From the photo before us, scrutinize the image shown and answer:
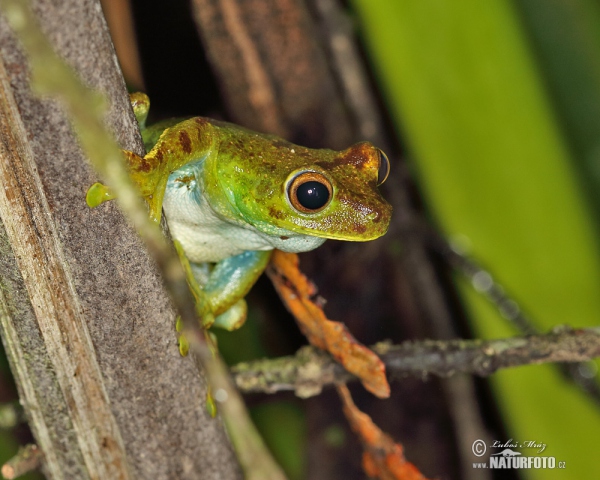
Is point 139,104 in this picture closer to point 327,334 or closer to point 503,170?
point 327,334

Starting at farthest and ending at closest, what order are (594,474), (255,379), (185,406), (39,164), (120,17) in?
(120,17) < (594,474) < (255,379) < (185,406) < (39,164)

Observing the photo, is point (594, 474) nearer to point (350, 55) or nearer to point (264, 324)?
point (264, 324)

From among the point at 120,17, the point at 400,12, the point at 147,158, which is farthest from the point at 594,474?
the point at 120,17

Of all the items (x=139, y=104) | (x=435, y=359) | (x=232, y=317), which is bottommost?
(x=435, y=359)

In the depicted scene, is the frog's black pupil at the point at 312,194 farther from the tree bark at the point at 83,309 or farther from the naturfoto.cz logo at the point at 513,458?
the naturfoto.cz logo at the point at 513,458

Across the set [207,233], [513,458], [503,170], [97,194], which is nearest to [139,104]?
[207,233]

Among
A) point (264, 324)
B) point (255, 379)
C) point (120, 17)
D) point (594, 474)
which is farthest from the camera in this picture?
point (264, 324)

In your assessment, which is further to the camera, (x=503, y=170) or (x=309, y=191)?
(x=503, y=170)
